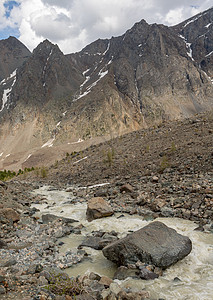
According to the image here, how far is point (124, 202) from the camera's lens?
1492 cm

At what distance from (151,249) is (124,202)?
797cm

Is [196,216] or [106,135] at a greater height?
[106,135]

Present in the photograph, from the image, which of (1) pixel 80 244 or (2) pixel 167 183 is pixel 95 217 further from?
(2) pixel 167 183

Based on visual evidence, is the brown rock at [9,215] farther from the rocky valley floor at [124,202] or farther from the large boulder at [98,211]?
the large boulder at [98,211]

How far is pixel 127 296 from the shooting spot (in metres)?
5.14

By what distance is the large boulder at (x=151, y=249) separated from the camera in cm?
682

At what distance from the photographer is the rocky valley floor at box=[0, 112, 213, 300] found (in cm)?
629

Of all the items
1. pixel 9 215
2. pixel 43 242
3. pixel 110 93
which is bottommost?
pixel 43 242

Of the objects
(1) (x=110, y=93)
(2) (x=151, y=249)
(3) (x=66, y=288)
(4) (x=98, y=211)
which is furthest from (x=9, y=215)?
(1) (x=110, y=93)

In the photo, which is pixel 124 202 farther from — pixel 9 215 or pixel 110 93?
pixel 110 93

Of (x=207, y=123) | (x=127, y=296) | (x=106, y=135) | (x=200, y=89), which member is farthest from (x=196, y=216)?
(x=200, y=89)

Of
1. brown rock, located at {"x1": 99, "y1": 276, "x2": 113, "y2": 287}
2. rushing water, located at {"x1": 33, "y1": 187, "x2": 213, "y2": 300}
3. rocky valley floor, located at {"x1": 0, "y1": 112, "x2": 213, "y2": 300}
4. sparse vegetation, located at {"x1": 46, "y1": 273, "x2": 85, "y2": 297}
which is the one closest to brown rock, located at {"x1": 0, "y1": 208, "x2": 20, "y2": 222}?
rocky valley floor, located at {"x1": 0, "y1": 112, "x2": 213, "y2": 300}

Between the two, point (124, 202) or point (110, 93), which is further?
point (110, 93)

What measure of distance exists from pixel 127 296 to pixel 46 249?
4.39 m
